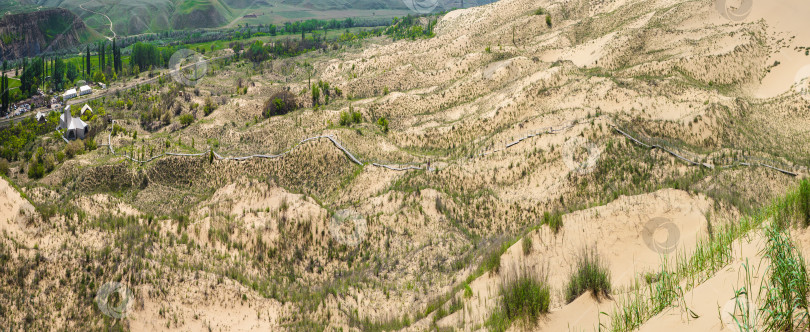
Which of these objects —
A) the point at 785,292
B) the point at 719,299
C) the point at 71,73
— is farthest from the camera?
the point at 71,73

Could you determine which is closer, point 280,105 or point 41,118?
point 280,105

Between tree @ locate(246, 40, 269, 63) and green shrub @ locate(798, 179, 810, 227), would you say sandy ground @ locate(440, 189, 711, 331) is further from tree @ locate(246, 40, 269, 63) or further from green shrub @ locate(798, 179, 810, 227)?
tree @ locate(246, 40, 269, 63)

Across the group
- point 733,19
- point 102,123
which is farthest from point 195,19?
point 733,19

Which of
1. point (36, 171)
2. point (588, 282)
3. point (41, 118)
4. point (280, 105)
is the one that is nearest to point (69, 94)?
point (41, 118)

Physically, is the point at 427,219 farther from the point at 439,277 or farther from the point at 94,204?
the point at 94,204

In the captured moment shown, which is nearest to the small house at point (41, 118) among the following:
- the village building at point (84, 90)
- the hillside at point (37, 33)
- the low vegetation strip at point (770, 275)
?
the village building at point (84, 90)

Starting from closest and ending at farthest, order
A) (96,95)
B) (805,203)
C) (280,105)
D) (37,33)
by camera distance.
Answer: (805,203), (280,105), (96,95), (37,33)

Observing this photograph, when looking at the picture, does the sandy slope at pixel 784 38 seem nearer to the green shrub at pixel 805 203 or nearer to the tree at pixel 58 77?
the green shrub at pixel 805 203

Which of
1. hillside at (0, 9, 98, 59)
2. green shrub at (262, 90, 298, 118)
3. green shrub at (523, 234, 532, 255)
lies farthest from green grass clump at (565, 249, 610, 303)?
hillside at (0, 9, 98, 59)

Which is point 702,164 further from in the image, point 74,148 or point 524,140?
point 74,148
